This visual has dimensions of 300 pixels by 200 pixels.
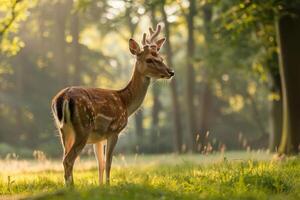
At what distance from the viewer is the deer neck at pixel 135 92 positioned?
11852 mm

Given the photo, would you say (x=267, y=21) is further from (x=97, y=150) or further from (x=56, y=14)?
(x=56, y=14)

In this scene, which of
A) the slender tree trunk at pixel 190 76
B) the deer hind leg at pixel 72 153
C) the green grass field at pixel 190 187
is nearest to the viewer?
the green grass field at pixel 190 187

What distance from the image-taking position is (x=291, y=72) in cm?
1928

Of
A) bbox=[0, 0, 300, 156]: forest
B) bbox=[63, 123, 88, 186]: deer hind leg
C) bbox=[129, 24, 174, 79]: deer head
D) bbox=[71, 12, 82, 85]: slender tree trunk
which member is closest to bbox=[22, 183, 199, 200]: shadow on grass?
bbox=[63, 123, 88, 186]: deer hind leg

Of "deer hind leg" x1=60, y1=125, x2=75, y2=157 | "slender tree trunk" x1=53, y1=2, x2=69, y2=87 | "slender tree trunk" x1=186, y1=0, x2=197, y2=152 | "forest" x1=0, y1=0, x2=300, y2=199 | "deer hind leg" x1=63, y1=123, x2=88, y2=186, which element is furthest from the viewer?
"slender tree trunk" x1=53, y1=2, x2=69, y2=87

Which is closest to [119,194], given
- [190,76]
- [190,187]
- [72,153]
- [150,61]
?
[190,187]

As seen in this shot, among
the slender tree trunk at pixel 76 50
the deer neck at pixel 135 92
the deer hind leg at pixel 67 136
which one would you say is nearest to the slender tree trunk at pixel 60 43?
the slender tree trunk at pixel 76 50

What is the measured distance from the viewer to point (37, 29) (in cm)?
4725

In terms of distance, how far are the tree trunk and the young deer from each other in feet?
25.2

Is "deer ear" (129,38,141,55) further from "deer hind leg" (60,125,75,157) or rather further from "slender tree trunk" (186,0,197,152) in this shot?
"slender tree trunk" (186,0,197,152)

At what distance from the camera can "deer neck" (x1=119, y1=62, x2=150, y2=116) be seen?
11.9 metres

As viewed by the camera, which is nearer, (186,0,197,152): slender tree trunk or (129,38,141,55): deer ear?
(129,38,141,55): deer ear

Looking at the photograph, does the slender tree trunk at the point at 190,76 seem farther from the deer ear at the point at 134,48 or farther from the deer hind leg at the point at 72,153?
the deer hind leg at the point at 72,153

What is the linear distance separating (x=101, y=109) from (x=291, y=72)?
1006 cm
